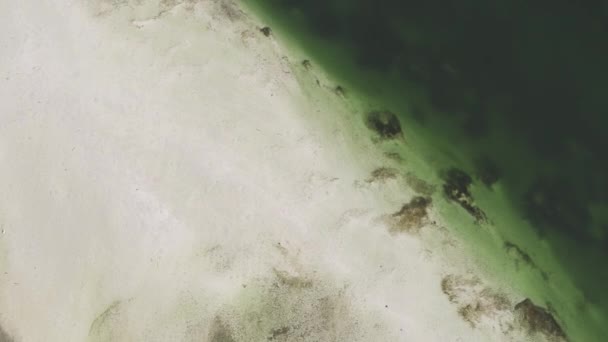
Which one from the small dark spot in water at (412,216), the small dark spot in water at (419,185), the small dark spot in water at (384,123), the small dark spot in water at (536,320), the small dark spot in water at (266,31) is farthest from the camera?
the small dark spot in water at (266,31)

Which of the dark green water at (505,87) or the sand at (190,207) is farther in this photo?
the dark green water at (505,87)

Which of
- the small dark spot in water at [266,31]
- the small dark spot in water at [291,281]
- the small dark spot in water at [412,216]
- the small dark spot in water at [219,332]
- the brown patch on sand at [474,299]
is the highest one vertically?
the small dark spot in water at [266,31]

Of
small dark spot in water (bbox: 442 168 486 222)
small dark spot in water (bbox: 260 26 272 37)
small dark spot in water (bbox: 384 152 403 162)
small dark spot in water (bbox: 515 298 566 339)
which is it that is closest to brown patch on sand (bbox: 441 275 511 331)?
small dark spot in water (bbox: 515 298 566 339)

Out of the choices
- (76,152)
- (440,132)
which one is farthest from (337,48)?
(76,152)

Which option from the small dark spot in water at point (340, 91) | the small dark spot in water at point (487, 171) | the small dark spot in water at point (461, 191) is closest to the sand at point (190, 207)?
the small dark spot in water at point (340, 91)

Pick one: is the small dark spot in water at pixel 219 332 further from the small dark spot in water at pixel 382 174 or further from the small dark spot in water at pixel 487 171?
the small dark spot in water at pixel 487 171

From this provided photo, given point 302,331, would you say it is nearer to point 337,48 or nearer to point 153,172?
point 153,172
